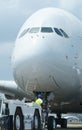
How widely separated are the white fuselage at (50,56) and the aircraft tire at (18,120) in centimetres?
221

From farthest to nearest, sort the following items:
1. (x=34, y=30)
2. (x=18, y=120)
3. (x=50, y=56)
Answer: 1. (x=34, y=30)
2. (x=50, y=56)
3. (x=18, y=120)

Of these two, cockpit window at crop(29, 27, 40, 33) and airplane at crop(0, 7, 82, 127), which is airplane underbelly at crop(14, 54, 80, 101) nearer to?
airplane at crop(0, 7, 82, 127)

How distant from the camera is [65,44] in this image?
25.3 m

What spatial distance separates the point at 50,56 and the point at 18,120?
11.9 ft

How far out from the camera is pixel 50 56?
2405 cm

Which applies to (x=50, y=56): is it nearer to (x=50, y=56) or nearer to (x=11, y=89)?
(x=50, y=56)

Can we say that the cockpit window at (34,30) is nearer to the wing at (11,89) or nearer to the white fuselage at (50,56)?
the white fuselage at (50,56)

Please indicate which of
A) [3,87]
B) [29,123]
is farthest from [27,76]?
[3,87]

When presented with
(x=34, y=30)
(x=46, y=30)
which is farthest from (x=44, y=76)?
(x=34, y=30)

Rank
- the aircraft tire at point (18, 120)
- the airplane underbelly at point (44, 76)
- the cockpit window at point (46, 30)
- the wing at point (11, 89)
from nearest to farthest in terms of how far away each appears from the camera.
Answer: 1. the aircraft tire at point (18, 120)
2. the airplane underbelly at point (44, 76)
3. the cockpit window at point (46, 30)
4. the wing at point (11, 89)

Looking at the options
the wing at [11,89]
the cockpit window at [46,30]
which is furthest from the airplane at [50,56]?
the wing at [11,89]

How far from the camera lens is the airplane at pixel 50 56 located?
24.0 metres

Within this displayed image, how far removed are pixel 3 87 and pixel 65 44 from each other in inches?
315

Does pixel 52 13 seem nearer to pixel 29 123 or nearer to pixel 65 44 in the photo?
pixel 65 44
